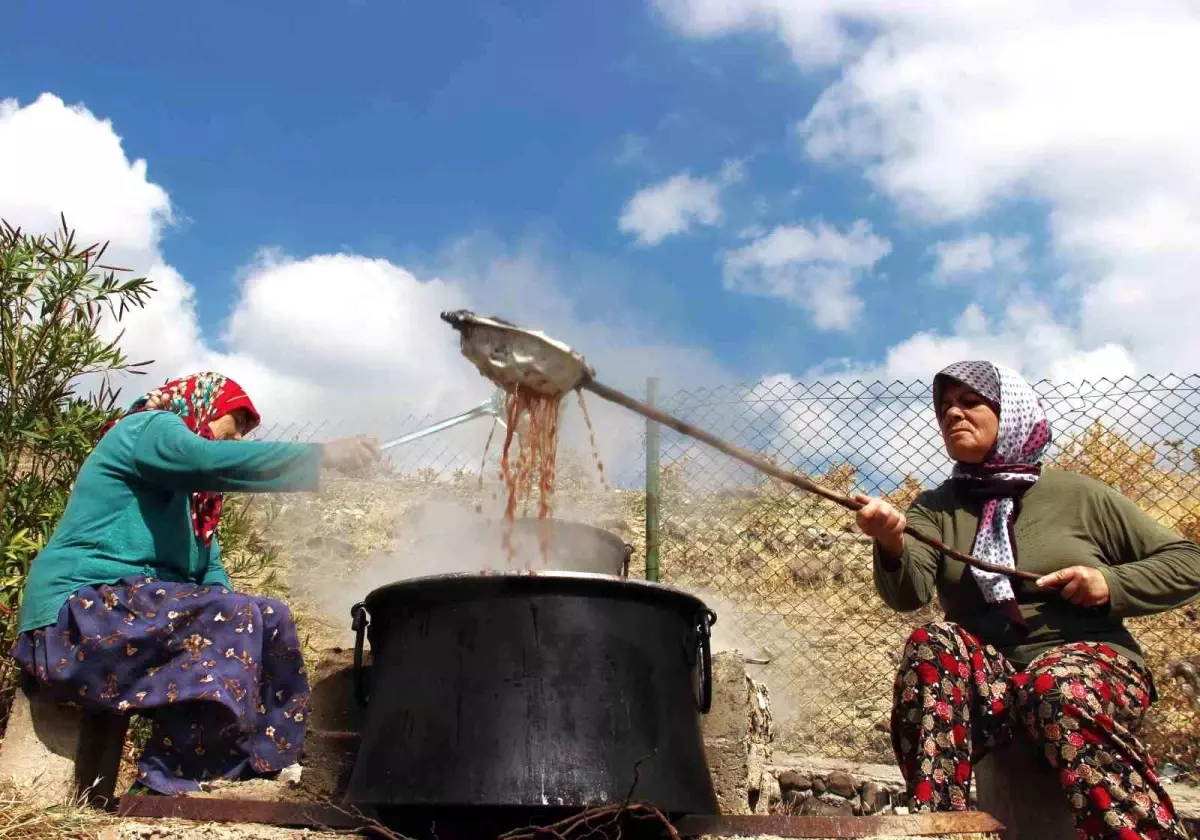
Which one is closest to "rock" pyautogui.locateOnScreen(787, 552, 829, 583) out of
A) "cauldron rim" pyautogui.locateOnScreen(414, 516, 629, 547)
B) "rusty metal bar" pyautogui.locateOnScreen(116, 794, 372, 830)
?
"cauldron rim" pyautogui.locateOnScreen(414, 516, 629, 547)

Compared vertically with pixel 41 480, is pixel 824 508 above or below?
above

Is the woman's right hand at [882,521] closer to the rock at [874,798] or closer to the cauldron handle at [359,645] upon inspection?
the cauldron handle at [359,645]

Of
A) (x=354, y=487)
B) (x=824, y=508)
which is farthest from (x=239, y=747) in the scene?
(x=354, y=487)

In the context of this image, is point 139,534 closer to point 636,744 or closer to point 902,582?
point 636,744

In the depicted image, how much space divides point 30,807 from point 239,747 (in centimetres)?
66

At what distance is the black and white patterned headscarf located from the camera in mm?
3434

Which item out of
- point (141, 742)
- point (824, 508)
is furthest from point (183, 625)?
point (824, 508)

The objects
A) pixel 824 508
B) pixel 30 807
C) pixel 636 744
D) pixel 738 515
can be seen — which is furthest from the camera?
pixel 824 508

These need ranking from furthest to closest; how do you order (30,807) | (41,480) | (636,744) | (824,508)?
(824,508), (41,480), (30,807), (636,744)

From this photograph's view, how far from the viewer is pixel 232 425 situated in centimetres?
402

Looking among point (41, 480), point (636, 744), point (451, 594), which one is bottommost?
point (636, 744)

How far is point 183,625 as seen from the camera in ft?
11.2

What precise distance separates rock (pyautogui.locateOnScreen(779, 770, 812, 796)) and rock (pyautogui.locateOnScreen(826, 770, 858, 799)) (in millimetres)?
99

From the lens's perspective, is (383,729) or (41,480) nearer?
(383,729)
